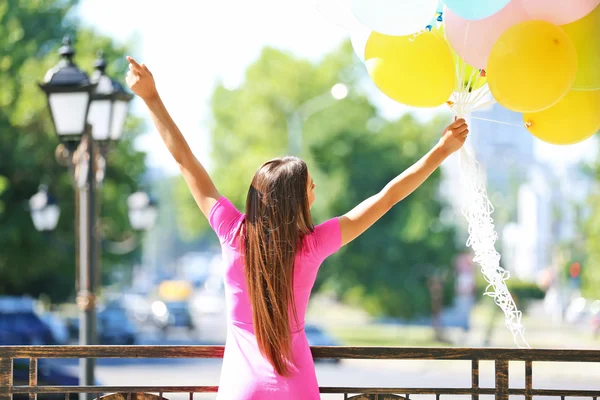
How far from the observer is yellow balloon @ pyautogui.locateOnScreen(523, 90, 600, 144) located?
12.1 ft

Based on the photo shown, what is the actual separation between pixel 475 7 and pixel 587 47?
618mm

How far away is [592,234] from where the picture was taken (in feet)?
77.6

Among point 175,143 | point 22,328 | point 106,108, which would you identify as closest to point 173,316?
point 22,328

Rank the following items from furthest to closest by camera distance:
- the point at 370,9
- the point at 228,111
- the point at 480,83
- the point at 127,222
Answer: the point at 228,111 < the point at 127,222 < the point at 480,83 < the point at 370,9

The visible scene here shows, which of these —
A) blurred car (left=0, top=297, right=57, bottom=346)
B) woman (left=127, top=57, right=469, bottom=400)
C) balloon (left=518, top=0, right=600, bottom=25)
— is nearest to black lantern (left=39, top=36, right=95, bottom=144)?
woman (left=127, top=57, right=469, bottom=400)

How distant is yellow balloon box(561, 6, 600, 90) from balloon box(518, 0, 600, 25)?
6cm

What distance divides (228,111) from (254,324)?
129 feet

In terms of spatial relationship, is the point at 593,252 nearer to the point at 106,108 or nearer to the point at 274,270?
Result: the point at 106,108

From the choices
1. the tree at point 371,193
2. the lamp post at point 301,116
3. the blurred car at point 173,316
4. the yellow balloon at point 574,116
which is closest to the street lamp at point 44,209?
the yellow balloon at point 574,116

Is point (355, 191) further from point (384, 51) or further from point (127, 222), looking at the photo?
point (384, 51)

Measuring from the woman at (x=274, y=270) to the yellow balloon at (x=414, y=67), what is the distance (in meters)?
0.87

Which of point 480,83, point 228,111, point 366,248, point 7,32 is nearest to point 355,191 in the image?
point 366,248

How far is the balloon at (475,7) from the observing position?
3.27m

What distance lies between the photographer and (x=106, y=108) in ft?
23.8
